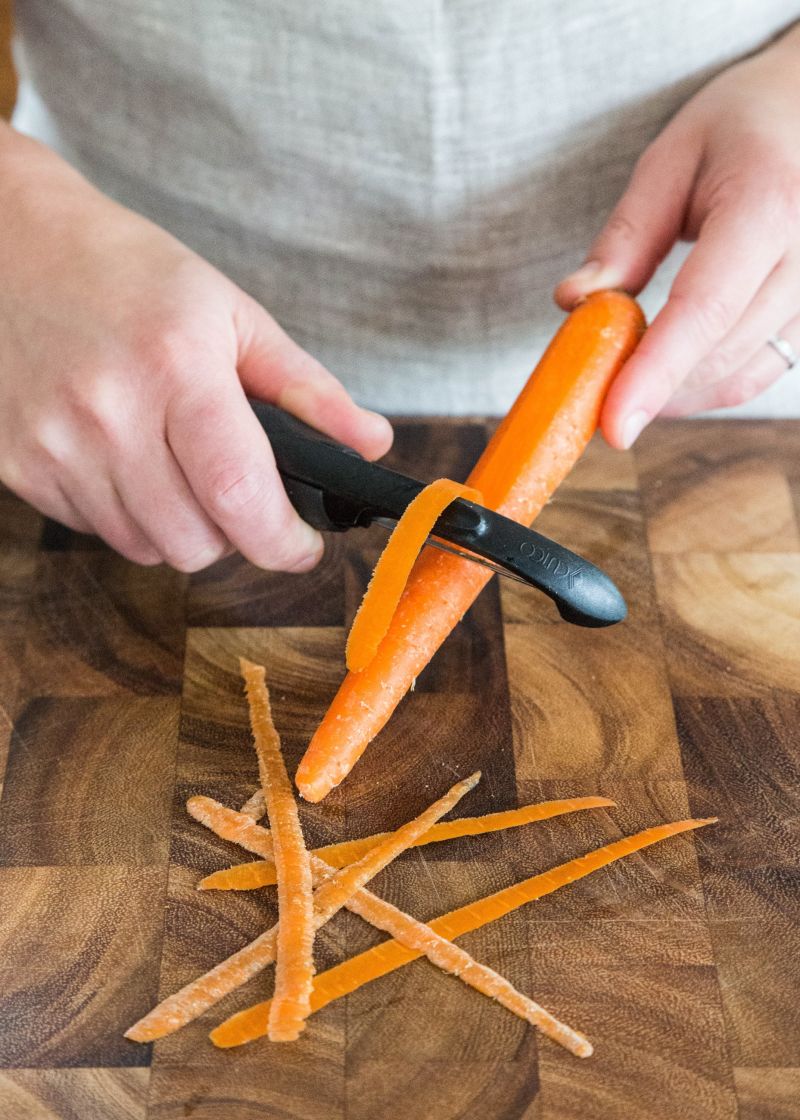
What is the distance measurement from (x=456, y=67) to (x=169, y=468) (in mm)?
553

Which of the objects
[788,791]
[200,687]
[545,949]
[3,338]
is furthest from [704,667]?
[3,338]

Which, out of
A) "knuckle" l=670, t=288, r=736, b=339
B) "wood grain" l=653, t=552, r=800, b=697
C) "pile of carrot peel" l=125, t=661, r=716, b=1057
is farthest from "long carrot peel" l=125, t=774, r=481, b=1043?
"knuckle" l=670, t=288, r=736, b=339

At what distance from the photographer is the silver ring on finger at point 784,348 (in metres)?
1.31

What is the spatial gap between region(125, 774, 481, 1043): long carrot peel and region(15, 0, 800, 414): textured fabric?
0.67 metres

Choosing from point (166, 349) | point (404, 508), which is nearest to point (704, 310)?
point (404, 508)

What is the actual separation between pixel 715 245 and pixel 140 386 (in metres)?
0.57

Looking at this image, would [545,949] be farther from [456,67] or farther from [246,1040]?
[456,67]

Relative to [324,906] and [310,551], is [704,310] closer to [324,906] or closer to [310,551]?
[310,551]

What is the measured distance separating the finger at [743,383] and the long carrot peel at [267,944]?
0.53 metres

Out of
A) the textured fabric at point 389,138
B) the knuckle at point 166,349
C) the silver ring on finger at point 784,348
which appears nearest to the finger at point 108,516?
the knuckle at point 166,349

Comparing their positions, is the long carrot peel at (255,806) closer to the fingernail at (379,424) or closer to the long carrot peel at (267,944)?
the long carrot peel at (267,944)

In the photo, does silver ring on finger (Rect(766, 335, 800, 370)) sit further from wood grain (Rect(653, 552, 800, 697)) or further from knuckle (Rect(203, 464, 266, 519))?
knuckle (Rect(203, 464, 266, 519))

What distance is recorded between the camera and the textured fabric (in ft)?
4.17

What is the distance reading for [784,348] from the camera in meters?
1.32
